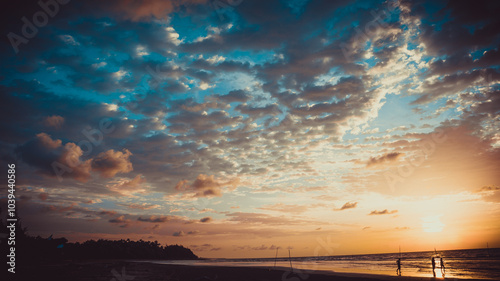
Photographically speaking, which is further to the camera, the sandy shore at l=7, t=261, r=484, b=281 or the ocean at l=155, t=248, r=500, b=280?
the ocean at l=155, t=248, r=500, b=280

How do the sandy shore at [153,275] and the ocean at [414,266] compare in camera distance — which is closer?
the sandy shore at [153,275]

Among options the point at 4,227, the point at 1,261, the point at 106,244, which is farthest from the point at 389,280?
the point at 106,244

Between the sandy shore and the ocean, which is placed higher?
the sandy shore

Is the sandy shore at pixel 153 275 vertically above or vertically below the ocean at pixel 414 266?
above

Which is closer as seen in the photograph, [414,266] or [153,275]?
[153,275]

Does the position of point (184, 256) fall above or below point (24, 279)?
below

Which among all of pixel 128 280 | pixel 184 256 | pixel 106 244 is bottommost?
pixel 184 256

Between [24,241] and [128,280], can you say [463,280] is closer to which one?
[128,280]

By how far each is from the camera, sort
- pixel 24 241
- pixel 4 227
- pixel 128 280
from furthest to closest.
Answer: pixel 24 241 < pixel 4 227 < pixel 128 280

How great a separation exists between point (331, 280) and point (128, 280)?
22231 millimetres

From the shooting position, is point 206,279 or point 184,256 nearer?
point 206,279

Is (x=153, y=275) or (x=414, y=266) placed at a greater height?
(x=153, y=275)

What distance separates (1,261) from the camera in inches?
1475

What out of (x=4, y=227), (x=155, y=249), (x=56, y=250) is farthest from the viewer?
(x=155, y=249)
